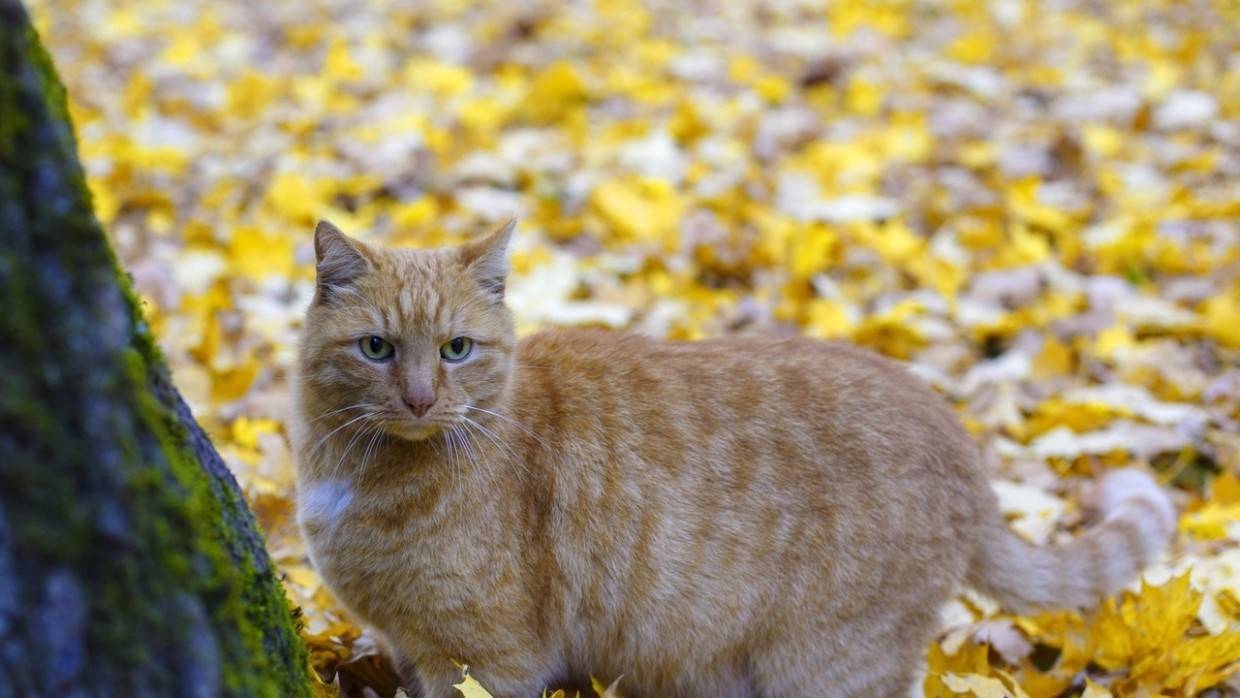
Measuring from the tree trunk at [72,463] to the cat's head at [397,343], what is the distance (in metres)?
1.06

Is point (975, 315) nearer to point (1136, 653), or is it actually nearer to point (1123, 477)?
point (1123, 477)

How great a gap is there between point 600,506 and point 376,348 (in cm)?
72

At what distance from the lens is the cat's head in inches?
114

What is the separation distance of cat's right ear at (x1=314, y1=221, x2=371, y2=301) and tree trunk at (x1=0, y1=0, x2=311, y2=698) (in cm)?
113

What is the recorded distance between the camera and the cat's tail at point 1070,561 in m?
3.24

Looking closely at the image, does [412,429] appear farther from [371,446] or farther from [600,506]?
[600,506]

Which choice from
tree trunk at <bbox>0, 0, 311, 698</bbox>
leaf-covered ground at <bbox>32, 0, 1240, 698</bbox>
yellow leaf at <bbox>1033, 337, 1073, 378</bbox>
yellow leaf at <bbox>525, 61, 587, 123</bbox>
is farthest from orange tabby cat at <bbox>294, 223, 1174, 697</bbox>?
yellow leaf at <bbox>525, 61, 587, 123</bbox>

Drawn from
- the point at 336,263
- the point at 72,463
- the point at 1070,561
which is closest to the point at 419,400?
the point at 336,263

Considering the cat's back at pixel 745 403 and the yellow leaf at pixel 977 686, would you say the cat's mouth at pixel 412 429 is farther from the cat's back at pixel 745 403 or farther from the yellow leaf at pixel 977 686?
the yellow leaf at pixel 977 686

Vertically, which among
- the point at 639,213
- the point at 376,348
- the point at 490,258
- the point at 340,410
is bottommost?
the point at 639,213

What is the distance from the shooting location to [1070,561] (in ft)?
10.7

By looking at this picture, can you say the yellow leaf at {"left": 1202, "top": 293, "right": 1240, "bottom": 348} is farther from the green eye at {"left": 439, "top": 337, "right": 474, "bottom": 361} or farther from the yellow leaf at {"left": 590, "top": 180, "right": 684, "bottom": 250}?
the green eye at {"left": 439, "top": 337, "right": 474, "bottom": 361}

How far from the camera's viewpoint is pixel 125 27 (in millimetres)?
8773

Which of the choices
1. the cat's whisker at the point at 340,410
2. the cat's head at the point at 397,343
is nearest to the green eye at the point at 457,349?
the cat's head at the point at 397,343
